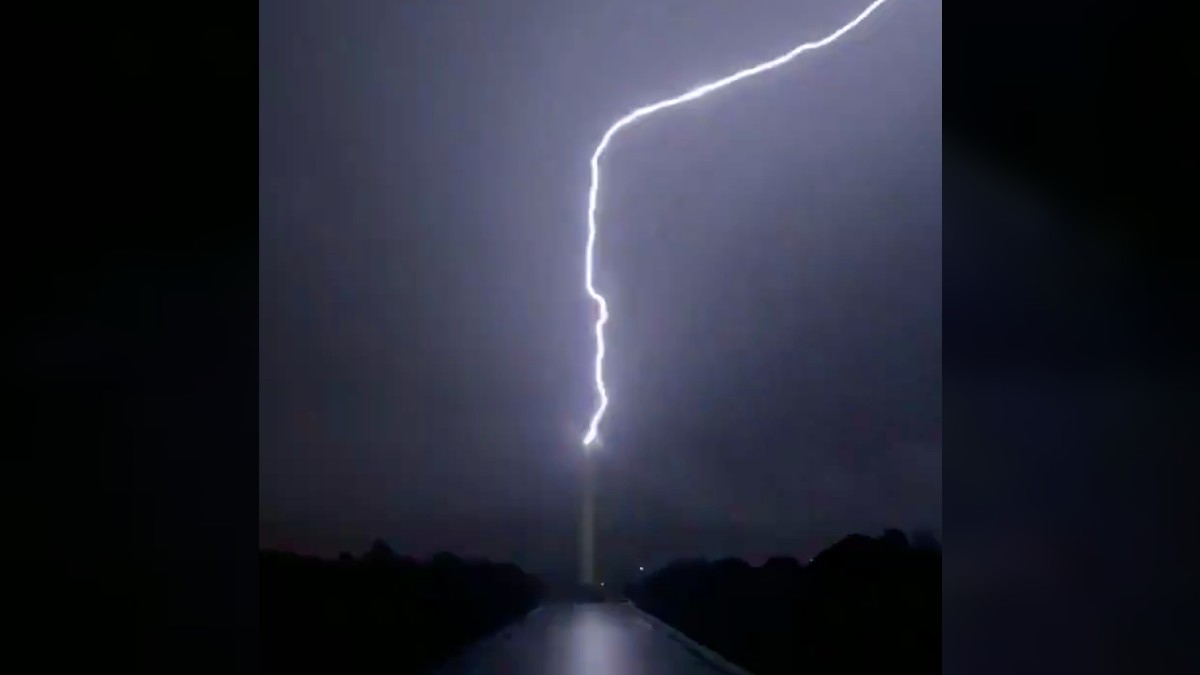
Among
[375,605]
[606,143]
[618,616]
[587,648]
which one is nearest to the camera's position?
[606,143]

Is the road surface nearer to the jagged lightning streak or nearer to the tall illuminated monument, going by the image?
the tall illuminated monument

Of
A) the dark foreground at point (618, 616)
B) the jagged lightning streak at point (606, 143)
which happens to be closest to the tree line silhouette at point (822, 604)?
the dark foreground at point (618, 616)

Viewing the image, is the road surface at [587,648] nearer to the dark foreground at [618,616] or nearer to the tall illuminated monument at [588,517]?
the dark foreground at [618,616]

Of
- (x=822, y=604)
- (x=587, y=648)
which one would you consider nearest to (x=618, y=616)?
(x=587, y=648)

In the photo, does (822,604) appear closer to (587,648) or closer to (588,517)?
(588,517)

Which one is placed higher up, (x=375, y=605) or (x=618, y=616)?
(x=375, y=605)

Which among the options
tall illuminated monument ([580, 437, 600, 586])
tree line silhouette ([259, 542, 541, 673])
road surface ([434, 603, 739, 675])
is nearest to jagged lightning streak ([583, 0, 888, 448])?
tall illuminated monument ([580, 437, 600, 586])

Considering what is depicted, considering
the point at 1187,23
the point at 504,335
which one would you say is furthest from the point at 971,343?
the point at 504,335
